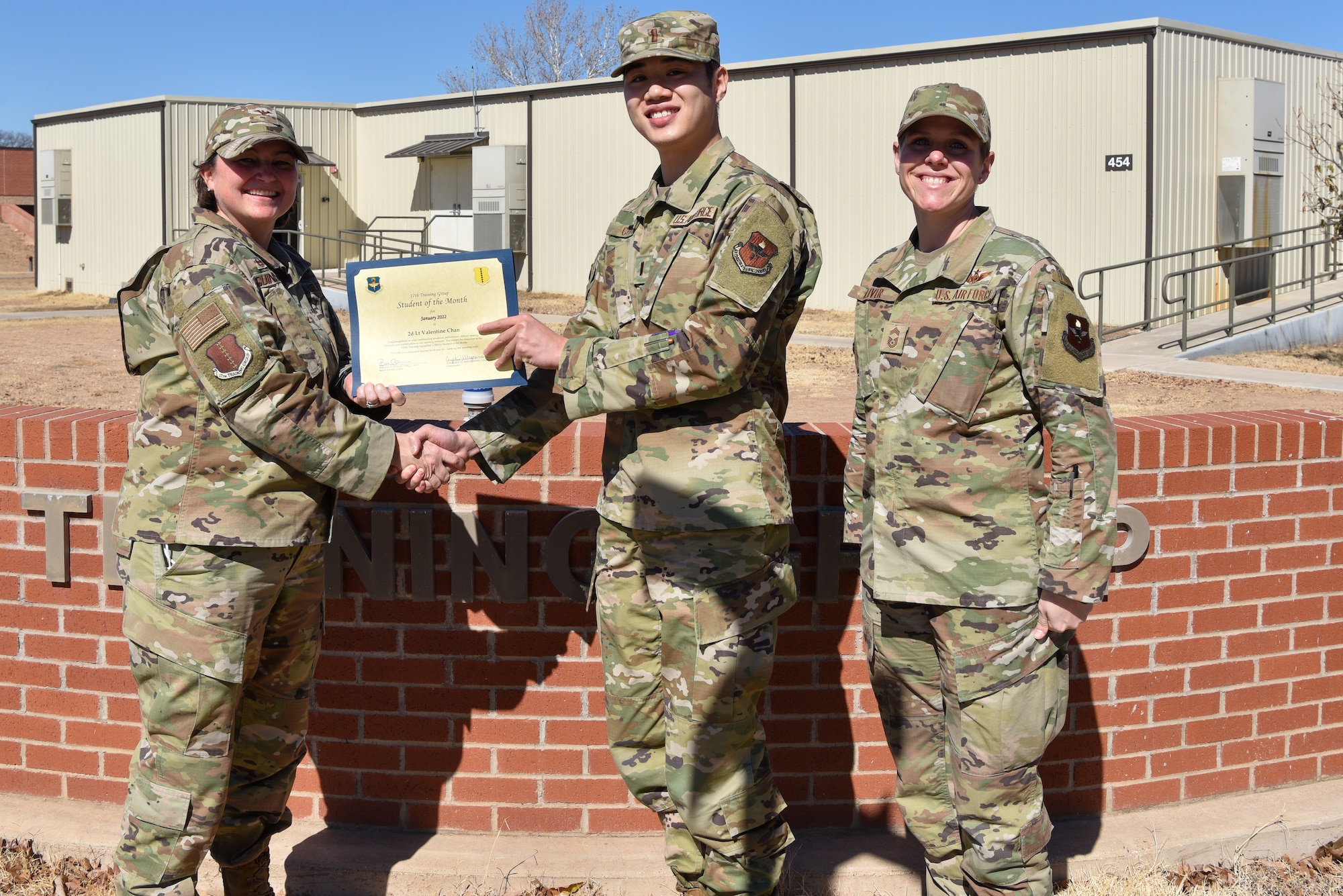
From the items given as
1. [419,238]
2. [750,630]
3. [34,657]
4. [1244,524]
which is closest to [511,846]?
[750,630]

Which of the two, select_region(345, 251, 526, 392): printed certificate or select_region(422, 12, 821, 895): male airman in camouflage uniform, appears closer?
select_region(422, 12, 821, 895): male airman in camouflage uniform

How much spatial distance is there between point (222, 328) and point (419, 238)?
85.2 feet

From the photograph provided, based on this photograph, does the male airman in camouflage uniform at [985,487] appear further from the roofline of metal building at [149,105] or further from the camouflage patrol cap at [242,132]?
the roofline of metal building at [149,105]

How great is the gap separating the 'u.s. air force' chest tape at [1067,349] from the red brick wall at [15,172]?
2171 inches

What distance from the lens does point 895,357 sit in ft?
9.93

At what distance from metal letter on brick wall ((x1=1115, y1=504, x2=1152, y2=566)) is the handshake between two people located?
1.80 meters

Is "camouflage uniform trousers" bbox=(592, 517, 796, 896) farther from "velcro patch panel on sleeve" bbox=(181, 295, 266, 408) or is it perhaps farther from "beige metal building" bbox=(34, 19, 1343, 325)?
"beige metal building" bbox=(34, 19, 1343, 325)

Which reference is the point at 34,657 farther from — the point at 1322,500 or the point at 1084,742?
the point at 1322,500

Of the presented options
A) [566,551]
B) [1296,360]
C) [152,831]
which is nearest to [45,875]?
[152,831]

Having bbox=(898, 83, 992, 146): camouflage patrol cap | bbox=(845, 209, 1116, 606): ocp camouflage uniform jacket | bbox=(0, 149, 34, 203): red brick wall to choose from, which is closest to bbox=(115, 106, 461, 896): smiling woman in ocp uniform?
bbox=(845, 209, 1116, 606): ocp camouflage uniform jacket

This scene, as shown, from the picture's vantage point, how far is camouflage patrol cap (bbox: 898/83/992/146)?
2.88m

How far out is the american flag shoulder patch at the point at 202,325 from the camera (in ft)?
9.65

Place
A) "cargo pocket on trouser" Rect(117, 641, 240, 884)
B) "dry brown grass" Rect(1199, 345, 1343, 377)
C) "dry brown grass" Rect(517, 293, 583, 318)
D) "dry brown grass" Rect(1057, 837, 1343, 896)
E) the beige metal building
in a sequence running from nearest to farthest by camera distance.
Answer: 1. "cargo pocket on trouser" Rect(117, 641, 240, 884)
2. "dry brown grass" Rect(1057, 837, 1343, 896)
3. "dry brown grass" Rect(1199, 345, 1343, 377)
4. the beige metal building
5. "dry brown grass" Rect(517, 293, 583, 318)

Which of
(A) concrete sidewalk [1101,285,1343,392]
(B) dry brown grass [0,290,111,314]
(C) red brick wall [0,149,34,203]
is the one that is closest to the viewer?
(A) concrete sidewalk [1101,285,1343,392]
